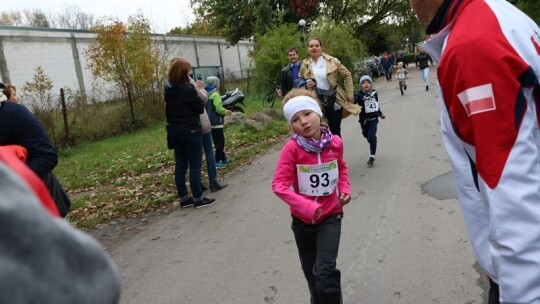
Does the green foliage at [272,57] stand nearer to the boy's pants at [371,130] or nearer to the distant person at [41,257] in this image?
the boy's pants at [371,130]

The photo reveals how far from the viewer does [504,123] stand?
1.25 metres

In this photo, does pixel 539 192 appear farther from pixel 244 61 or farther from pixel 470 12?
pixel 244 61

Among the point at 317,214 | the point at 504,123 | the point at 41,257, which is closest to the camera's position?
the point at 41,257

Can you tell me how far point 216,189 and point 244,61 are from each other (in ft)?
134

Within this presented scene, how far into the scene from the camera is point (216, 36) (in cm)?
4416

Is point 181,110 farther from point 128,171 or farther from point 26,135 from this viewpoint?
point 128,171

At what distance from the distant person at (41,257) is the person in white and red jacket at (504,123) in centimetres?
101

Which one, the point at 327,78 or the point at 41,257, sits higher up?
the point at 41,257

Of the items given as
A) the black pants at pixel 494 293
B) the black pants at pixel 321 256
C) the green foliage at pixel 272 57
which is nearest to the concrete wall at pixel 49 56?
the green foliage at pixel 272 57

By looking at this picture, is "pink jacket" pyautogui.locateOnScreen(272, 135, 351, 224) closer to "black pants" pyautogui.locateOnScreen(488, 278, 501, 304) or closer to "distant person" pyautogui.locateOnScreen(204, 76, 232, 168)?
"black pants" pyautogui.locateOnScreen(488, 278, 501, 304)

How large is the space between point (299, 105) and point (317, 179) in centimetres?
50

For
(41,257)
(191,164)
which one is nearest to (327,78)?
(191,164)

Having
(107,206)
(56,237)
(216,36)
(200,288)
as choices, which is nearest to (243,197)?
(107,206)

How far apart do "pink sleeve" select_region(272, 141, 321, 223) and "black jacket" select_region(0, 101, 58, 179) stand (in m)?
1.57
